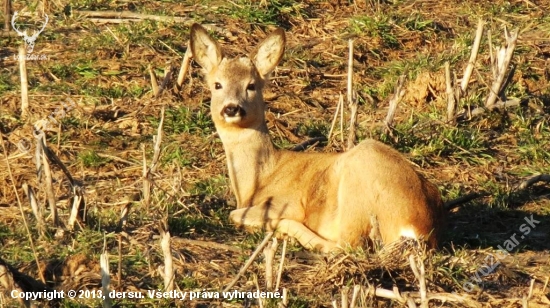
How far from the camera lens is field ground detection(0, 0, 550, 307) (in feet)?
25.0

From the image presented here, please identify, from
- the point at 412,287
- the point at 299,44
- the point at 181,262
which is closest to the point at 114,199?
the point at 181,262

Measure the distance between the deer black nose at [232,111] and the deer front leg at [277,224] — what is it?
0.72 m

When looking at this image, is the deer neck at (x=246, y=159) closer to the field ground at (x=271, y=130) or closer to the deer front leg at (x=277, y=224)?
the field ground at (x=271, y=130)

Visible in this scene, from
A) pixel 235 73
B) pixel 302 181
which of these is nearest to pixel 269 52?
pixel 235 73

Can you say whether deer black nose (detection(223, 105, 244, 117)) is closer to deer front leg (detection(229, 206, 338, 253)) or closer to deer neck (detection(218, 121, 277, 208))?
deer neck (detection(218, 121, 277, 208))

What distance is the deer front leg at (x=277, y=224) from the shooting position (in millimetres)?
8398

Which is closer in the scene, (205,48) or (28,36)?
(205,48)

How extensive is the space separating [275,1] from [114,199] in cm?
406

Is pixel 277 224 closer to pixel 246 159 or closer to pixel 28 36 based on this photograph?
pixel 246 159

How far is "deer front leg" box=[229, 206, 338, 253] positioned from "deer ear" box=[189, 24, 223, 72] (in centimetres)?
141

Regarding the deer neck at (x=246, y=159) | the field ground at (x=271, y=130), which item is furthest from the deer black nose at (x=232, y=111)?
the field ground at (x=271, y=130)

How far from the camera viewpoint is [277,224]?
8.73 m

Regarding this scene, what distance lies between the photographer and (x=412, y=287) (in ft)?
24.8

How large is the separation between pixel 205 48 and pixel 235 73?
1.44ft
